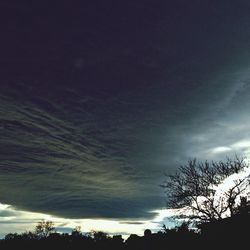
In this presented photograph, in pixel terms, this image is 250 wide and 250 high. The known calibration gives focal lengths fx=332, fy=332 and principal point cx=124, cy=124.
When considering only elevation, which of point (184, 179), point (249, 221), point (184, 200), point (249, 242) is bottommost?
point (249, 242)

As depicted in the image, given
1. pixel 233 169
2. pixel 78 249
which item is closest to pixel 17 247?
pixel 78 249

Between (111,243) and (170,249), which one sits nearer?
(170,249)

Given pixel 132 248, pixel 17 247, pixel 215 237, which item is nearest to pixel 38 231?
pixel 17 247

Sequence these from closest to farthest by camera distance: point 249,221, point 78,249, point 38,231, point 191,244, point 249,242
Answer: point 249,242 < point 249,221 < point 191,244 < point 78,249 < point 38,231

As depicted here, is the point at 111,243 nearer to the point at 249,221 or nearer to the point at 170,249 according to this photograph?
the point at 170,249

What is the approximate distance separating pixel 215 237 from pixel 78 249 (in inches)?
867

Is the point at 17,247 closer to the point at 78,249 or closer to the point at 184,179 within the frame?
the point at 78,249

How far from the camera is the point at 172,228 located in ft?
125

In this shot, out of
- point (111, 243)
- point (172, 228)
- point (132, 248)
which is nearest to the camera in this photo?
point (172, 228)

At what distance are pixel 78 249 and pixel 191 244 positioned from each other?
1984 cm

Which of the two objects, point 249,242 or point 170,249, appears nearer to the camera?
point 249,242

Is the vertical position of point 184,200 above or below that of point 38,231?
below

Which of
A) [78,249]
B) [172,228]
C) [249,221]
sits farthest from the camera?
[78,249]

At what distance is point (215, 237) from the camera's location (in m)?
31.5
